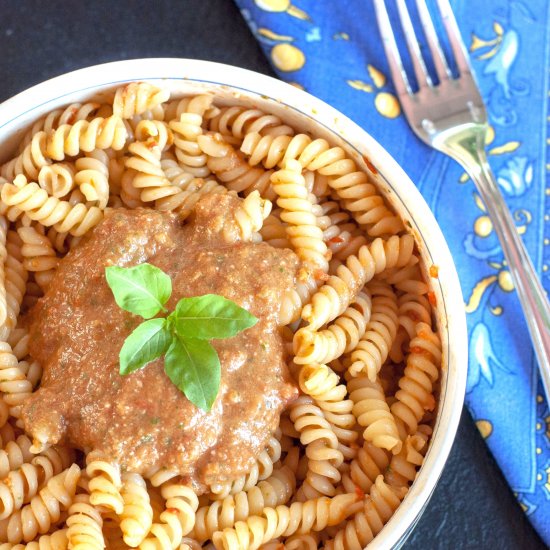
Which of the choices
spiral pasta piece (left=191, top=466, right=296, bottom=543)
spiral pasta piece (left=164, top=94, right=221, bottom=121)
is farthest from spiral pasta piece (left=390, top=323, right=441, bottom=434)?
spiral pasta piece (left=164, top=94, right=221, bottom=121)

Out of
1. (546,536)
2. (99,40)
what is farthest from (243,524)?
(99,40)

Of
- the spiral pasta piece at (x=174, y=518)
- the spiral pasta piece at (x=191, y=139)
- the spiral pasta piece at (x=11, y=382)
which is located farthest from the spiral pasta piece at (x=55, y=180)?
the spiral pasta piece at (x=174, y=518)

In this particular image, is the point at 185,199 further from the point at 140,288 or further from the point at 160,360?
the point at 160,360

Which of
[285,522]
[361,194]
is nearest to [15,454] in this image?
[285,522]

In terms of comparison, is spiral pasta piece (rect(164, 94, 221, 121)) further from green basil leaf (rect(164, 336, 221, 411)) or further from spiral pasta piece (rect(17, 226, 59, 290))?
green basil leaf (rect(164, 336, 221, 411))

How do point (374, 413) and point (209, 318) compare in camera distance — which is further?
point (374, 413)

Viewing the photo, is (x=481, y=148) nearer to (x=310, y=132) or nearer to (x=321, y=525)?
(x=310, y=132)
